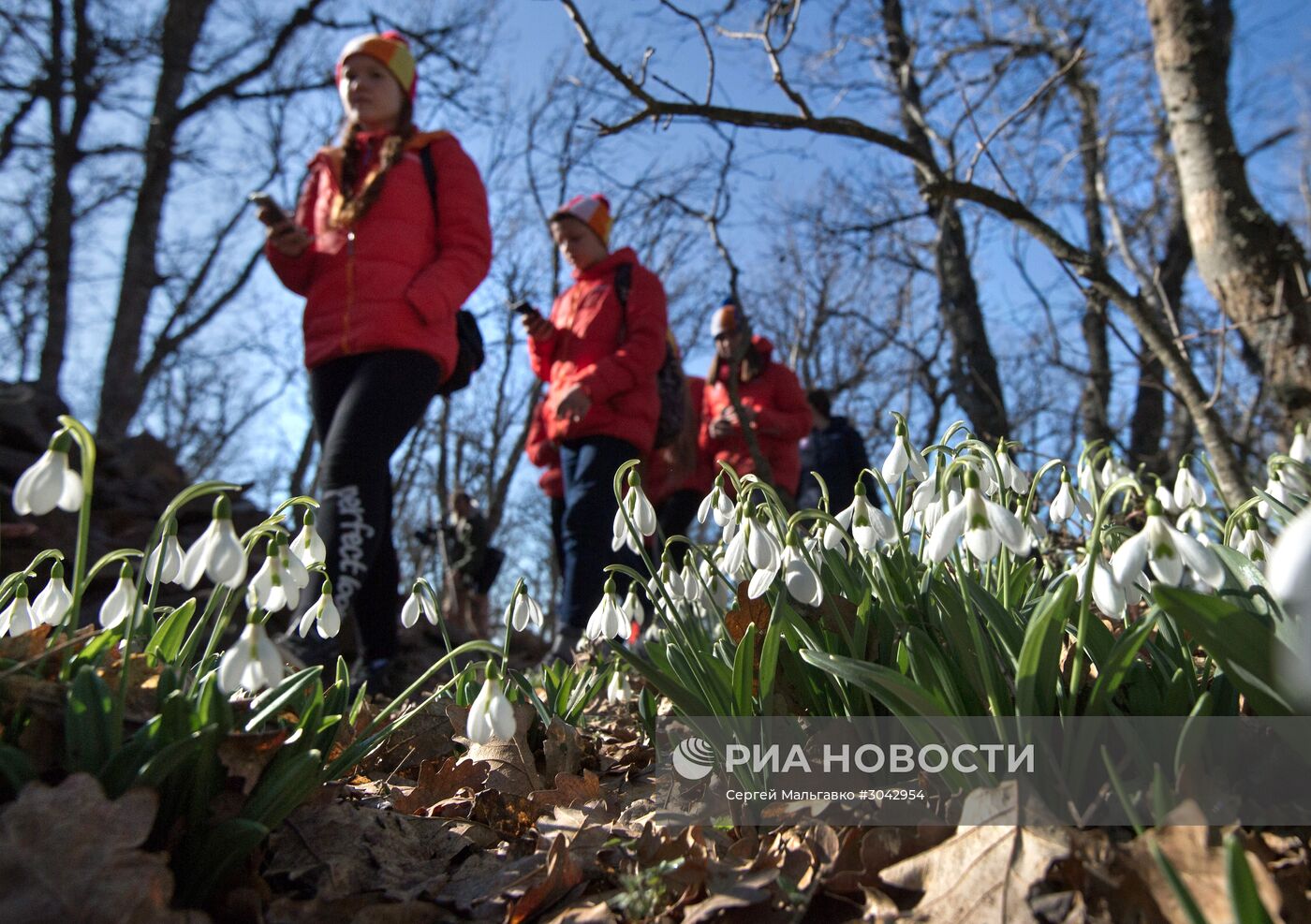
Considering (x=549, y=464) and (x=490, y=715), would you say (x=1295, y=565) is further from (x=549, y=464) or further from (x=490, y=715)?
(x=549, y=464)

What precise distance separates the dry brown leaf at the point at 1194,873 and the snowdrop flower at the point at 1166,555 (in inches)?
12.4

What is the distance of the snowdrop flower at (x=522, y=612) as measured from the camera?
2176 millimetres

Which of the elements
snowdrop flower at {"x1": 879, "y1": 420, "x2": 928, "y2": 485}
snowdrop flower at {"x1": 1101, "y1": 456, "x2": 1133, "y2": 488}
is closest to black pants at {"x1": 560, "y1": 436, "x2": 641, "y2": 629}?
snowdrop flower at {"x1": 1101, "y1": 456, "x2": 1133, "y2": 488}

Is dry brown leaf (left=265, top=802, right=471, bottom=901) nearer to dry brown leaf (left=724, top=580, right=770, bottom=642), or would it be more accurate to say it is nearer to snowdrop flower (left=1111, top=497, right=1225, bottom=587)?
dry brown leaf (left=724, top=580, right=770, bottom=642)

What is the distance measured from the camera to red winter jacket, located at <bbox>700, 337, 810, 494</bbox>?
4.79 m

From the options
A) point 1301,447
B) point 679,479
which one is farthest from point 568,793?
point 679,479

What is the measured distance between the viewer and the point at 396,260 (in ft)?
10.8

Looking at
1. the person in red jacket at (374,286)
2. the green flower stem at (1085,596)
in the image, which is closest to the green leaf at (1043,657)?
the green flower stem at (1085,596)

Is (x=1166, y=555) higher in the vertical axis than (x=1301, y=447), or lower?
lower

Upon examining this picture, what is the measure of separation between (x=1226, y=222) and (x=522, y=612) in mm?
3383

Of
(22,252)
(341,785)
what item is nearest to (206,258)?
(22,252)

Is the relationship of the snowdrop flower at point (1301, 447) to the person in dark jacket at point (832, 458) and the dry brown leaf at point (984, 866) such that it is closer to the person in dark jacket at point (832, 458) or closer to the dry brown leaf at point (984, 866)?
the dry brown leaf at point (984, 866)

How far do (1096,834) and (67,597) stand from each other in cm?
175

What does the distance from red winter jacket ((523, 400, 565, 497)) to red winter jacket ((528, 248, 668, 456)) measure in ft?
0.76
